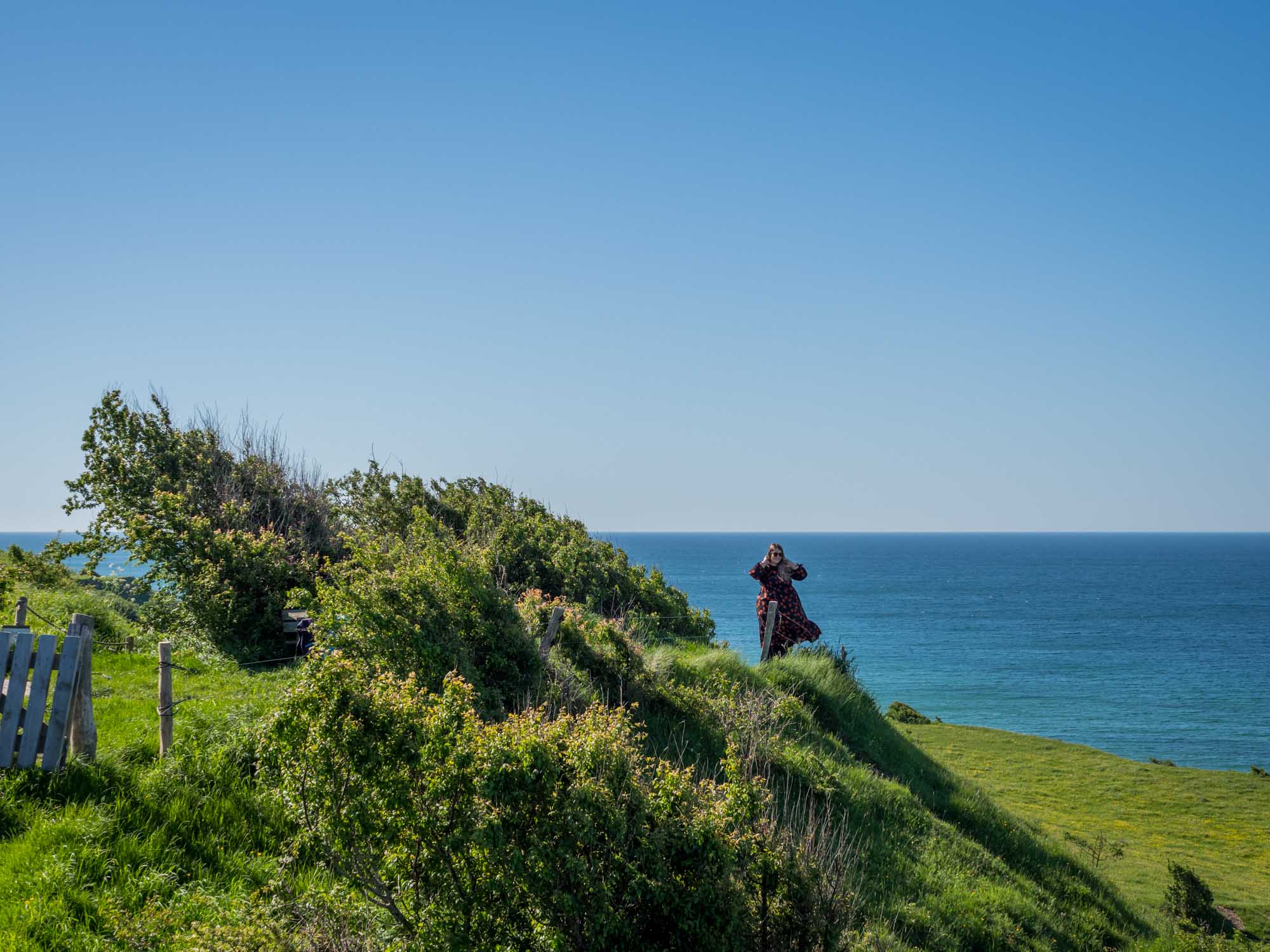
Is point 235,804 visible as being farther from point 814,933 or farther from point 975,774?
point 975,774

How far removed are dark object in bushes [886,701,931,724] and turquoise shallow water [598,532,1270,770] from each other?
584 cm

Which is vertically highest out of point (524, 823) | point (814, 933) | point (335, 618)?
point (335, 618)

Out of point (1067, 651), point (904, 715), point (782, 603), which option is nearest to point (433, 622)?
point (782, 603)

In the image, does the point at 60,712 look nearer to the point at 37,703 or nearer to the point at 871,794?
the point at 37,703

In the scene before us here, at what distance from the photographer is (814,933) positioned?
498 centimetres

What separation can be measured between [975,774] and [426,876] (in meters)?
30.8

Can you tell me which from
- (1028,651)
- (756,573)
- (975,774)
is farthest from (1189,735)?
(756,573)

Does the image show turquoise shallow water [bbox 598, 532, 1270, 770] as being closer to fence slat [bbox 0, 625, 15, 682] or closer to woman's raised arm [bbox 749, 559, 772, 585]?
woman's raised arm [bbox 749, 559, 772, 585]

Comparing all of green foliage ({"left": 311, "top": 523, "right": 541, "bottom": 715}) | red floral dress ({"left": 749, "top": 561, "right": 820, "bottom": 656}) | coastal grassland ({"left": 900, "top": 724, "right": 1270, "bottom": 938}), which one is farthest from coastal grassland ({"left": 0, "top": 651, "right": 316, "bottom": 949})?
coastal grassland ({"left": 900, "top": 724, "right": 1270, "bottom": 938})

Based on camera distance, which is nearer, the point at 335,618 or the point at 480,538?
the point at 335,618

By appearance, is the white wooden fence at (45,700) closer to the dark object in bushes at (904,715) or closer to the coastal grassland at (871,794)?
the coastal grassland at (871,794)

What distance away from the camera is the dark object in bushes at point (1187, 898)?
15.1 metres

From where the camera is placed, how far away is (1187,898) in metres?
15.5

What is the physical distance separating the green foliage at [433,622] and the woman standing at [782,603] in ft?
24.6
